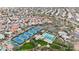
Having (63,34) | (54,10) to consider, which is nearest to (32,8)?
(54,10)

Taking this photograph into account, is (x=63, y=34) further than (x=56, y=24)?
No

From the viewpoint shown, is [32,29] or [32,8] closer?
[32,29]

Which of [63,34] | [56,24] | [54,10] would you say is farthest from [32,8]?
[63,34]

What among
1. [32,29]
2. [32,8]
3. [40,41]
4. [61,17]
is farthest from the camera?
[32,8]
